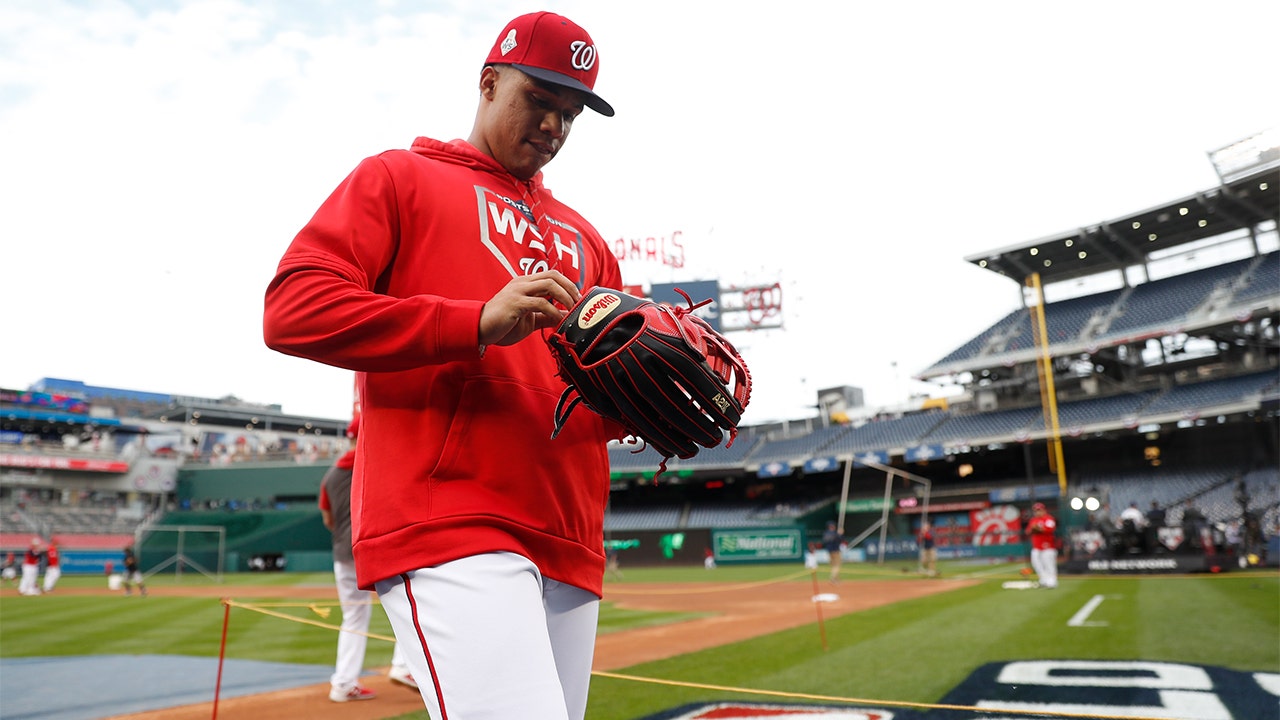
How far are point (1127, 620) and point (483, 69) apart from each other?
368 inches

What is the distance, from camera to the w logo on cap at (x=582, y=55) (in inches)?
68.4

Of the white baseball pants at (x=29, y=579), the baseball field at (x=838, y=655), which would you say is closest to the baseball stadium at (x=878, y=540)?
the baseball field at (x=838, y=655)

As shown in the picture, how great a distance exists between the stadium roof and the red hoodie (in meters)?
29.5

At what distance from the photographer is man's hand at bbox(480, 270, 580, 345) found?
1.38 meters

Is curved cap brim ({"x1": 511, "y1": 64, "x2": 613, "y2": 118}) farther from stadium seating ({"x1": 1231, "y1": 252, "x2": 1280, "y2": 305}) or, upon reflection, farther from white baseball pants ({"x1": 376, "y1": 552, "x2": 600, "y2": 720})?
stadium seating ({"x1": 1231, "y1": 252, "x2": 1280, "y2": 305})

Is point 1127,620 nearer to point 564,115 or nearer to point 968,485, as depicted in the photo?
point 564,115

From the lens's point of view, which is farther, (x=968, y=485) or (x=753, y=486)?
(x=753, y=486)

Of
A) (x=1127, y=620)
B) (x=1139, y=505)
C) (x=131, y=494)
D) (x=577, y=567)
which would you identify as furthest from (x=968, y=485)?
(x=131, y=494)

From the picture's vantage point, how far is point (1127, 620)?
8.57 metres

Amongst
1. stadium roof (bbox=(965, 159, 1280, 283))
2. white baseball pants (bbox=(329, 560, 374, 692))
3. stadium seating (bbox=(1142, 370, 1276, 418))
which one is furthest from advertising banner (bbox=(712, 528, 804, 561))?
white baseball pants (bbox=(329, 560, 374, 692))

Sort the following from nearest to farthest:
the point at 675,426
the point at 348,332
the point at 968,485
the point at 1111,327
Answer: the point at 348,332, the point at 675,426, the point at 1111,327, the point at 968,485

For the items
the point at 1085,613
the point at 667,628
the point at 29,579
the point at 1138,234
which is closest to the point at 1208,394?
the point at 1138,234

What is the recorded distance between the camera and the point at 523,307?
54.5 inches

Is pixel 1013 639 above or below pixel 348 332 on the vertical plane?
below
